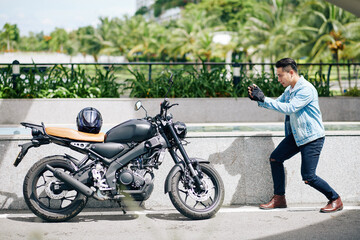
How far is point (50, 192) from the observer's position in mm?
5531

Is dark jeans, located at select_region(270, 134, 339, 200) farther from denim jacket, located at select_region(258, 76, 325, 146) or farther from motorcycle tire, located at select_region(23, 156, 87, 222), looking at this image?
motorcycle tire, located at select_region(23, 156, 87, 222)

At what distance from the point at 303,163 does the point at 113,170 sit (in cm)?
204

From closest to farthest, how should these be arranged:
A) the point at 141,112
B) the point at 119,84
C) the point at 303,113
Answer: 1. the point at 303,113
2. the point at 141,112
3. the point at 119,84

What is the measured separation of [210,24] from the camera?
70562 millimetres

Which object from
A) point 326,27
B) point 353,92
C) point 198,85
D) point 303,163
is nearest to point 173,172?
point 303,163

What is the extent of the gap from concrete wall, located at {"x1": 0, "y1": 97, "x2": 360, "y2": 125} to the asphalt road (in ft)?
21.5

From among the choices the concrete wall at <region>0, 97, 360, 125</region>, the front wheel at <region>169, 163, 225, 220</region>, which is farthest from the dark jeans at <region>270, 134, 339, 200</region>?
the concrete wall at <region>0, 97, 360, 125</region>

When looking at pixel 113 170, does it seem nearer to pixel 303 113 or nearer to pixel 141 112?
pixel 303 113

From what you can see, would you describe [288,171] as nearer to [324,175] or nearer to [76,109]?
[324,175]

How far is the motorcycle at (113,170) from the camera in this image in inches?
215

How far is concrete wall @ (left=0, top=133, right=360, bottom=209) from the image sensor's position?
20.5 feet

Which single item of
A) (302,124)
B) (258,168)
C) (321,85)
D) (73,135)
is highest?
(321,85)

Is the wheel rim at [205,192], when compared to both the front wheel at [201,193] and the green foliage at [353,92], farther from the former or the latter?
the green foliage at [353,92]

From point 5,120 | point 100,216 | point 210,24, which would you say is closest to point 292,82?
point 100,216
